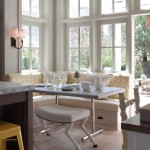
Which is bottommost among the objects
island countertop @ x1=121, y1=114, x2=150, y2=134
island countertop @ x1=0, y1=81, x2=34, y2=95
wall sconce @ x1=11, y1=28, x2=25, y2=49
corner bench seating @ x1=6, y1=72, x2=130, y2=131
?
corner bench seating @ x1=6, y1=72, x2=130, y2=131

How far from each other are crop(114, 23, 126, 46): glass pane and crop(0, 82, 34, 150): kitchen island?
320 cm

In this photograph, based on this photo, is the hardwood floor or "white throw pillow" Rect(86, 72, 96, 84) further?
"white throw pillow" Rect(86, 72, 96, 84)

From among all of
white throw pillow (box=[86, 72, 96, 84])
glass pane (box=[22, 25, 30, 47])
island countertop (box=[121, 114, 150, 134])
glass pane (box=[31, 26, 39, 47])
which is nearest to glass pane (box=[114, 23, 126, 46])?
white throw pillow (box=[86, 72, 96, 84])

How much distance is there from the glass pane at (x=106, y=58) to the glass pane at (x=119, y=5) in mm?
808

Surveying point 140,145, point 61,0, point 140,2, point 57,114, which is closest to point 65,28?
point 61,0

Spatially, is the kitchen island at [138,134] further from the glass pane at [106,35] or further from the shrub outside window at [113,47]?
the glass pane at [106,35]

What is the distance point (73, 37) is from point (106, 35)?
0.83 metres

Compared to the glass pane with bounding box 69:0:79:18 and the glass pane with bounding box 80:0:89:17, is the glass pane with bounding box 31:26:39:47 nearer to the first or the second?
the glass pane with bounding box 69:0:79:18

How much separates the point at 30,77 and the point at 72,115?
228 cm

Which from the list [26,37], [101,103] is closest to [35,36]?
[26,37]

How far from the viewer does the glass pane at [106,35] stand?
5141 millimetres

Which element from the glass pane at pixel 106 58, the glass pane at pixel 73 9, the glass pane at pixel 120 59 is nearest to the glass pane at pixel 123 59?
the glass pane at pixel 120 59

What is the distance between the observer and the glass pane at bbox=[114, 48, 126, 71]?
16.4 ft

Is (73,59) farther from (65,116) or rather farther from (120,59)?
(65,116)
